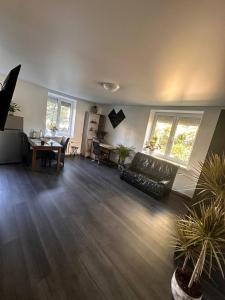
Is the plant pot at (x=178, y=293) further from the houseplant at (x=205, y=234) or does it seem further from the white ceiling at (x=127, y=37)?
the white ceiling at (x=127, y=37)

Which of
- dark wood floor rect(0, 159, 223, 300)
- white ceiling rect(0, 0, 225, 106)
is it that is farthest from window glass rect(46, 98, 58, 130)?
A: white ceiling rect(0, 0, 225, 106)

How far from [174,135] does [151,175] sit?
1412 millimetres

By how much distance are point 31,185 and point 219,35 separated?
3.79 m

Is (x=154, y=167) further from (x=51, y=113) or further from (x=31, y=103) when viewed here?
(x=31, y=103)

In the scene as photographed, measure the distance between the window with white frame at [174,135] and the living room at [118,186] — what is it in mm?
41

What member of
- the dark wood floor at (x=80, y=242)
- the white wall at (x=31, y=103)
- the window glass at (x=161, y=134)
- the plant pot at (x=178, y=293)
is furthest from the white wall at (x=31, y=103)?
the plant pot at (x=178, y=293)

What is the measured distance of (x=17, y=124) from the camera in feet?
14.0

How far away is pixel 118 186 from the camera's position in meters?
4.07

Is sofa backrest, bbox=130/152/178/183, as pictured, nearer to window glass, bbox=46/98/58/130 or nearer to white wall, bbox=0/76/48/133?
window glass, bbox=46/98/58/130

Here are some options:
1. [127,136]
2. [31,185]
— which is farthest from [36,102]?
[127,136]

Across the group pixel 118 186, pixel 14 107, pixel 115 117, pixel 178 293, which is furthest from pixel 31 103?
pixel 178 293

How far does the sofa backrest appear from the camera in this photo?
13.3 ft

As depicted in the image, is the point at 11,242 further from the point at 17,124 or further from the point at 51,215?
the point at 17,124

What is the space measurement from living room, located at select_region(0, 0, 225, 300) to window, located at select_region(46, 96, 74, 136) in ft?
4.26
